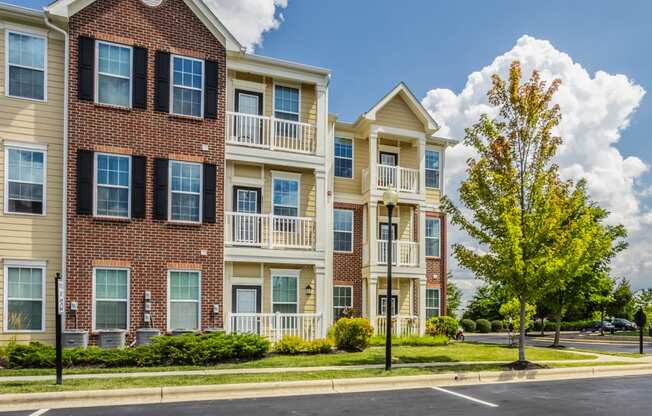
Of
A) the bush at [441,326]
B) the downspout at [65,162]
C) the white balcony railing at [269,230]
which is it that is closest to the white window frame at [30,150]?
the downspout at [65,162]

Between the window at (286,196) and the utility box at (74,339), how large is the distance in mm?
7769

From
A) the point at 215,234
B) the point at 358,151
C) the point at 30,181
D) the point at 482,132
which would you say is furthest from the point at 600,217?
the point at 30,181

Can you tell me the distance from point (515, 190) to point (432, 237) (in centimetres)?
1102

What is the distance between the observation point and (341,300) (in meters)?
23.8

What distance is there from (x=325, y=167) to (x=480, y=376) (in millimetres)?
9428

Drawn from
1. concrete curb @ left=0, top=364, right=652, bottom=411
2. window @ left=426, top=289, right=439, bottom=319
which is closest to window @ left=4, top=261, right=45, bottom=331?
concrete curb @ left=0, top=364, right=652, bottom=411

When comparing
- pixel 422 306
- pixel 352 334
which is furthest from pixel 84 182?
pixel 422 306

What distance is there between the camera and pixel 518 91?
16141mm

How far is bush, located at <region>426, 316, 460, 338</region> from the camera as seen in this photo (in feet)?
81.0

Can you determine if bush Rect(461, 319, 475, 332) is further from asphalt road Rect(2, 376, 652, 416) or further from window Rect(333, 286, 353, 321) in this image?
asphalt road Rect(2, 376, 652, 416)

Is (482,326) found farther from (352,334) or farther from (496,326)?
(352,334)

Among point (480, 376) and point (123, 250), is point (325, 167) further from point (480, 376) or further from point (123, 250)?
point (480, 376)

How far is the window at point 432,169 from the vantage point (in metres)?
26.4

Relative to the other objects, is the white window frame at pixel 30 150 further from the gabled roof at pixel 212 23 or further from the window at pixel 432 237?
the window at pixel 432 237
